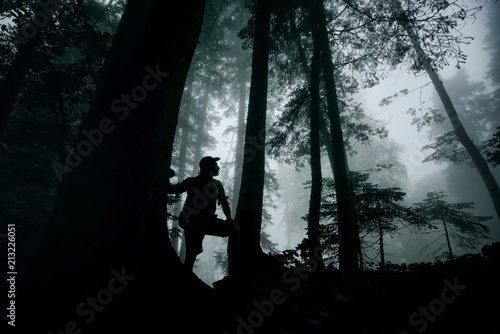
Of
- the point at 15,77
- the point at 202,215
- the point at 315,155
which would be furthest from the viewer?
the point at 15,77

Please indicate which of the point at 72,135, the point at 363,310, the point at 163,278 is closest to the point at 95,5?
the point at 72,135

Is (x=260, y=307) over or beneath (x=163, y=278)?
beneath

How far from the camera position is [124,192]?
2264 mm

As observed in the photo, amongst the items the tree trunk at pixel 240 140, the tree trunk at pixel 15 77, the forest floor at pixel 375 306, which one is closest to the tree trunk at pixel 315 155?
the forest floor at pixel 375 306

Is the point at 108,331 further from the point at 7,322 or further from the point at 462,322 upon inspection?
the point at 462,322

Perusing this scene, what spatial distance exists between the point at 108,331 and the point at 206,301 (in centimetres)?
102

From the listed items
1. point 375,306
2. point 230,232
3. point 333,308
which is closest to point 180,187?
point 230,232

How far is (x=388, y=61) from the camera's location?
9.88 meters

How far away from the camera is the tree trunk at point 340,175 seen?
21.3 ft

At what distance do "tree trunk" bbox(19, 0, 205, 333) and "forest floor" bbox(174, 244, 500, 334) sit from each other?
2.40ft

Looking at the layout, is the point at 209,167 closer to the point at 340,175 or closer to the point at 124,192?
the point at 124,192

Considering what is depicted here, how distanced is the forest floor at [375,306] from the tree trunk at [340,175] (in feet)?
9.92

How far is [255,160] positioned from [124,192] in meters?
3.82

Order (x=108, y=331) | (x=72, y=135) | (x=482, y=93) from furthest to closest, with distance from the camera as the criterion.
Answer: (x=482, y=93)
(x=72, y=135)
(x=108, y=331)
